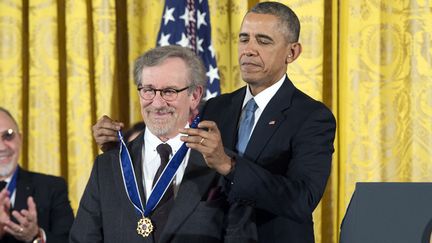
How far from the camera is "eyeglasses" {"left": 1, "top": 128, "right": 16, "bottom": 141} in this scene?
3868mm

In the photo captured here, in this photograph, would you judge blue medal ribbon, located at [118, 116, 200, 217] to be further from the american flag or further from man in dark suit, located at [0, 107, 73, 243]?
the american flag

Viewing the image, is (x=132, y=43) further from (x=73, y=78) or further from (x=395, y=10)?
(x=395, y=10)

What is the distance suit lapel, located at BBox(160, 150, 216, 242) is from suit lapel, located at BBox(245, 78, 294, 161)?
26 cm


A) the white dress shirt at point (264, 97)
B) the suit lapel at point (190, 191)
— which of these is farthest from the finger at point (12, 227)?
the suit lapel at point (190, 191)

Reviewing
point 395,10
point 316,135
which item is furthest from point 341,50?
point 316,135

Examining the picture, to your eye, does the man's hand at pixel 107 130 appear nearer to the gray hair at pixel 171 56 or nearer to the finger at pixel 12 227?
the gray hair at pixel 171 56

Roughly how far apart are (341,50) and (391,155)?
26.7 inches

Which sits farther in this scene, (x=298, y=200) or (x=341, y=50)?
(x=341, y=50)

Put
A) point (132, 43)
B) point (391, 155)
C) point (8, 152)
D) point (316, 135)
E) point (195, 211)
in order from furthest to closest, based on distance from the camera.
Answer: point (132, 43) → point (391, 155) → point (8, 152) → point (316, 135) → point (195, 211)

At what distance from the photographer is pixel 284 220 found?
2561 mm

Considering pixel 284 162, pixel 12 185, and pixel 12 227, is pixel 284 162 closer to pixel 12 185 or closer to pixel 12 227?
pixel 12 227

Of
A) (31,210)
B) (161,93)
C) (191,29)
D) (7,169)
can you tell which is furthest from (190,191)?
(191,29)

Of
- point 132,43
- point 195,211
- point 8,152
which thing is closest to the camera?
point 195,211

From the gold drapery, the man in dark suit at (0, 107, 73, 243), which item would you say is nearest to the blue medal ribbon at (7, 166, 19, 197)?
the man in dark suit at (0, 107, 73, 243)
